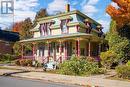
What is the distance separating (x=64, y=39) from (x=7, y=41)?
89.6ft

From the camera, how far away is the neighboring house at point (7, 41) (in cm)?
6225

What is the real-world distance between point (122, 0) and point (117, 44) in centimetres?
498

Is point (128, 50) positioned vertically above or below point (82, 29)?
below

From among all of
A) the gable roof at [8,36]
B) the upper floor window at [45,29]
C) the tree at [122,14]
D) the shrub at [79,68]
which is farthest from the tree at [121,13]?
the gable roof at [8,36]

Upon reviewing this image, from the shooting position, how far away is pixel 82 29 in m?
43.7

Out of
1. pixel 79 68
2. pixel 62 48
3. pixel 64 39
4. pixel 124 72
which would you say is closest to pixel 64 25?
pixel 62 48

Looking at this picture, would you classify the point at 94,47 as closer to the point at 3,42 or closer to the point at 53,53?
the point at 53,53

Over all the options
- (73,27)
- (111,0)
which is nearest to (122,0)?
(111,0)

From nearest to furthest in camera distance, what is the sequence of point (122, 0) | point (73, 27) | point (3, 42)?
point (122, 0) → point (73, 27) → point (3, 42)

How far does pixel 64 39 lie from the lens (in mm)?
39719

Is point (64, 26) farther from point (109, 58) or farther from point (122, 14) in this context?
point (122, 14)

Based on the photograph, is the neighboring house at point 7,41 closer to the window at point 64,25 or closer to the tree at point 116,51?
the window at point 64,25

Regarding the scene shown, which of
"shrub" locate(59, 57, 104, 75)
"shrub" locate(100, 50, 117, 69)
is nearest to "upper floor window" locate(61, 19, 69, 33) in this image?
"shrub" locate(100, 50, 117, 69)

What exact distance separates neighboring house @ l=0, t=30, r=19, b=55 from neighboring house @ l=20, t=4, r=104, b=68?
1551 cm
